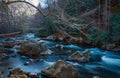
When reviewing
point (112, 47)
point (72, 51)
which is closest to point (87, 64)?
point (72, 51)

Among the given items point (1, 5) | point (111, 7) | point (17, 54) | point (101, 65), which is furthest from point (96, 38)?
point (1, 5)

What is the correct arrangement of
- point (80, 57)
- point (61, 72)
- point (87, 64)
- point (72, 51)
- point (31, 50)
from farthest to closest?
point (72, 51), point (31, 50), point (80, 57), point (87, 64), point (61, 72)

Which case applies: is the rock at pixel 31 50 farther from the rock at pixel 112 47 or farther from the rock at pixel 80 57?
the rock at pixel 112 47

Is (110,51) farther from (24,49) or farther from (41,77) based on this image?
(41,77)

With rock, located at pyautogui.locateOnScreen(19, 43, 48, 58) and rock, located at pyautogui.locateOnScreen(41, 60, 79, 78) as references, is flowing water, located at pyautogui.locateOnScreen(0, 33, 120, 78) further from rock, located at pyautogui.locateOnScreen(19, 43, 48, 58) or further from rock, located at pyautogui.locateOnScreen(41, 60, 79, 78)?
rock, located at pyautogui.locateOnScreen(41, 60, 79, 78)

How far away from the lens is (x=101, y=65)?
41.8 ft

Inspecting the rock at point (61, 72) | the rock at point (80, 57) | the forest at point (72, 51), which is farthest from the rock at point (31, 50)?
the rock at point (61, 72)

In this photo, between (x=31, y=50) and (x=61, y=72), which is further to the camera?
(x=31, y=50)

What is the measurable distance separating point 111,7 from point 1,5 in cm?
1843

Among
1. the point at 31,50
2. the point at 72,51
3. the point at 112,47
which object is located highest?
the point at 31,50

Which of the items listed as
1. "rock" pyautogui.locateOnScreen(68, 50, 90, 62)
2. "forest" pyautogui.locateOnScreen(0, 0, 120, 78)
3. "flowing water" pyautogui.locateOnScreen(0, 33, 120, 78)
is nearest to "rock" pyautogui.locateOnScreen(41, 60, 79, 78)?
"forest" pyautogui.locateOnScreen(0, 0, 120, 78)

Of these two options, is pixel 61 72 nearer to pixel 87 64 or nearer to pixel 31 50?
pixel 87 64

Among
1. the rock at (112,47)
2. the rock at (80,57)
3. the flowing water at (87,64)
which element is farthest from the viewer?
the rock at (112,47)

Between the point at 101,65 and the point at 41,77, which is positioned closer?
the point at 41,77
